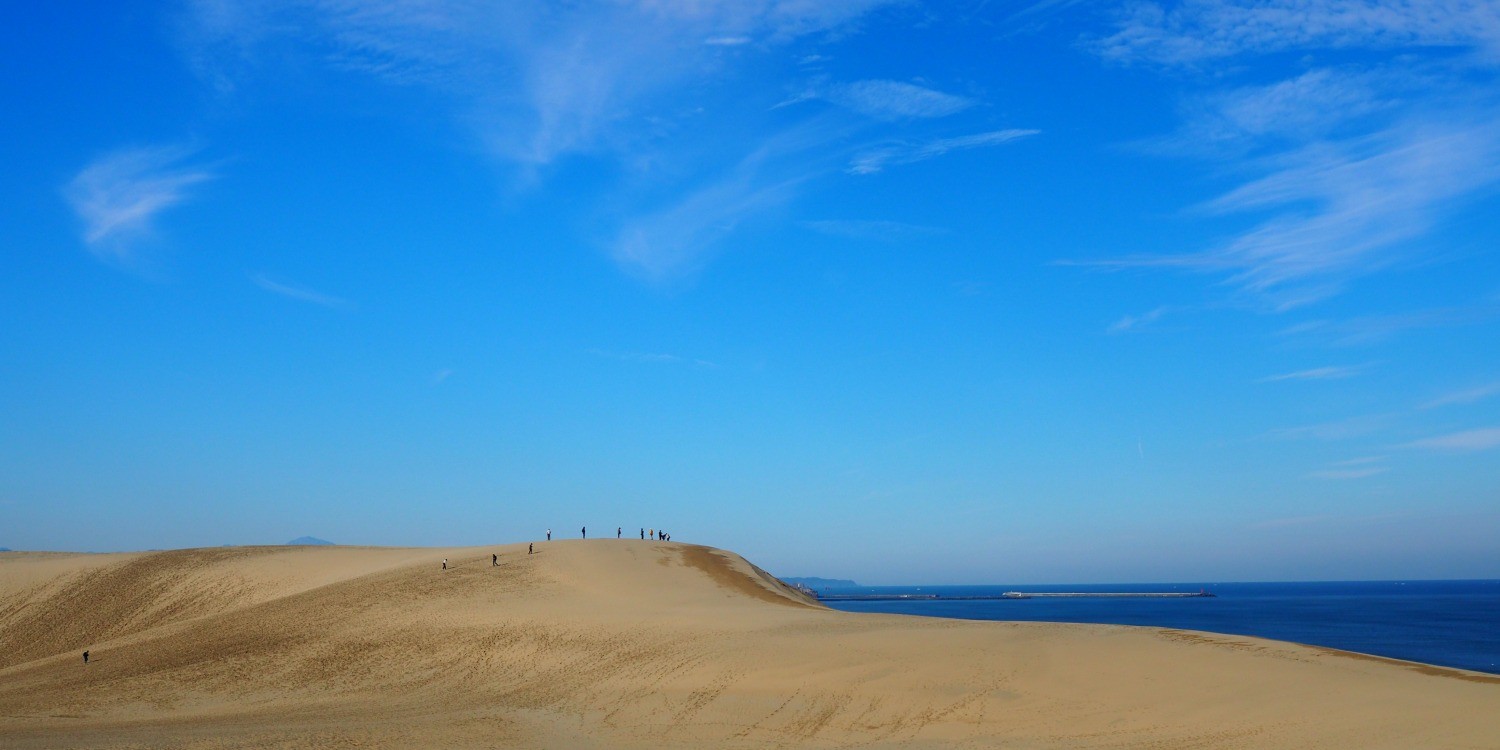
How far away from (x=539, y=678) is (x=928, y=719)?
12352mm

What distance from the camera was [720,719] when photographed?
950 inches

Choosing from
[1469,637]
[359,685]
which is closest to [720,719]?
[359,685]

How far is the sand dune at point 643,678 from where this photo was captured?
21.9 meters

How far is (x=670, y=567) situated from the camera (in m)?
49.1

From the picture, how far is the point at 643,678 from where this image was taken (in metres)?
28.3

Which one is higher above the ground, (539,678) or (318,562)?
(318,562)

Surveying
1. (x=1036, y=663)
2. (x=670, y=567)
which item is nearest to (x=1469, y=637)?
(x=670, y=567)

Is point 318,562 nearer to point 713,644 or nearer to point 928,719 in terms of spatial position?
point 713,644

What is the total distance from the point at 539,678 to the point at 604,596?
11.2 meters

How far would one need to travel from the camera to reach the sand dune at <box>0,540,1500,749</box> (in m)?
21.9

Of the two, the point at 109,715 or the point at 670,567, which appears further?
the point at 670,567

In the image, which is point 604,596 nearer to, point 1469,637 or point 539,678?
point 539,678

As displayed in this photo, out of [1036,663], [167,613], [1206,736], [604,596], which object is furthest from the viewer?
[167,613]

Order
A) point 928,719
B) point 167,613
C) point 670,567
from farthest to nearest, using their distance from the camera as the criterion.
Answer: point 670,567 → point 167,613 → point 928,719
